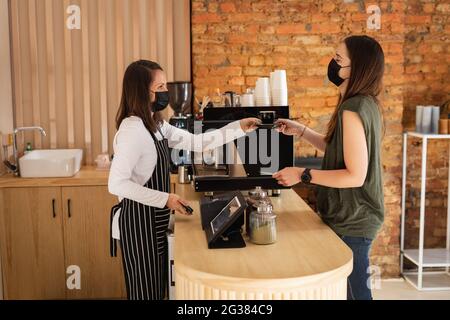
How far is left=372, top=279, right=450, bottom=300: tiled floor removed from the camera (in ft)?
13.4

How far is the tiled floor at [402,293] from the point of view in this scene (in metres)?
4.07

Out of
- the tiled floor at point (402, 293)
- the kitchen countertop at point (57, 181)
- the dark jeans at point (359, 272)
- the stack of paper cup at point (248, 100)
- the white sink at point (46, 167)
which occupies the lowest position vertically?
the tiled floor at point (402, 293)

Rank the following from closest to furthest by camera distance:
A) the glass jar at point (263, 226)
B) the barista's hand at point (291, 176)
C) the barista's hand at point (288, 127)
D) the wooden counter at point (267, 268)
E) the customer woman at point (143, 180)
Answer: the wooden counter at point (267, 268) < the glass jar at point (263, 226) < the barista's hand at point (291, 176) < the customer woman at point (143, 180) < the barista's hand at point (288, 127)

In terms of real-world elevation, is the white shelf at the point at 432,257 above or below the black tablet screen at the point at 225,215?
below

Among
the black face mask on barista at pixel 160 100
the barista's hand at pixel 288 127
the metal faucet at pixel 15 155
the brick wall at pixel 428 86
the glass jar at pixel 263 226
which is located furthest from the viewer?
the brick wall at pixel 428 86

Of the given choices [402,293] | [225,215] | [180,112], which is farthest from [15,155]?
[402,293]

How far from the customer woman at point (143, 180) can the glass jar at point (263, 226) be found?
17.6 inches

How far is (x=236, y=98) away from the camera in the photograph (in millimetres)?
3053

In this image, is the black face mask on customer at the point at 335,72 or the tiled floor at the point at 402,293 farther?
the tiled floor at the point at 402,293

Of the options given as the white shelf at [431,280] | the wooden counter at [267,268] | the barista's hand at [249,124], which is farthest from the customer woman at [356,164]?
the white shelf at [431,280]

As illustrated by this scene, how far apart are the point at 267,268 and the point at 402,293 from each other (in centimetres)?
264

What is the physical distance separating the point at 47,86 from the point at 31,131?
38 centimetres

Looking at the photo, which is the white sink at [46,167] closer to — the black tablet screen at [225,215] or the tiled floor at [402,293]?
the black tablet screen at [225,215]
